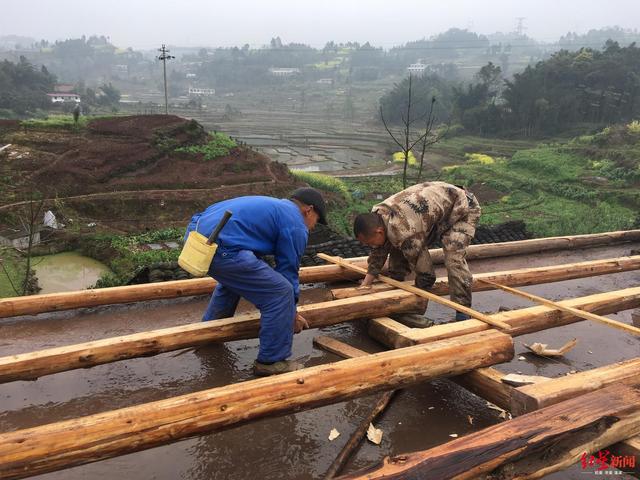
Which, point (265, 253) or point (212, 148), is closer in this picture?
point (265, 253)

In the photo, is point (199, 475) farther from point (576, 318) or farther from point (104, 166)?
point (104, 166)

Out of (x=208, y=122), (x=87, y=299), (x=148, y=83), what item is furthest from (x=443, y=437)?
Answer: (x=148, y=83)

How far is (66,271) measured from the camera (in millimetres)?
13570

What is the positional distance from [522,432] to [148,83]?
401ft

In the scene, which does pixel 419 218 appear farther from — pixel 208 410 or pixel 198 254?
pixel 208 410

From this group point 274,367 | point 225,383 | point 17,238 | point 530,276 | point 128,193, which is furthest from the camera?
point 128,193

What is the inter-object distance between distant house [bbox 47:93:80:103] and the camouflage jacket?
60699mm

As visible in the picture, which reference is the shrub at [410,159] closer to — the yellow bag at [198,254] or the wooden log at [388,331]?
the wooden log at [388,331]

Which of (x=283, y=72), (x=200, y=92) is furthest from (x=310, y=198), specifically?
(x=283, y=72)

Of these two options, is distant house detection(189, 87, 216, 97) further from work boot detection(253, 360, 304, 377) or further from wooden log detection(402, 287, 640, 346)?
work boot detection(253, 360, 304, 377)

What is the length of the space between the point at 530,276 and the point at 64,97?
6289cm

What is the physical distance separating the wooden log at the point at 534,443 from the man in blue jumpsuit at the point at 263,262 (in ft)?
4.18

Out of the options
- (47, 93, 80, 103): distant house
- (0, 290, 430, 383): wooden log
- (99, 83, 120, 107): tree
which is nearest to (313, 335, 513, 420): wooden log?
(0, 290, 430, 383): wooden log

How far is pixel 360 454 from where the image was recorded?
276 centimetres
